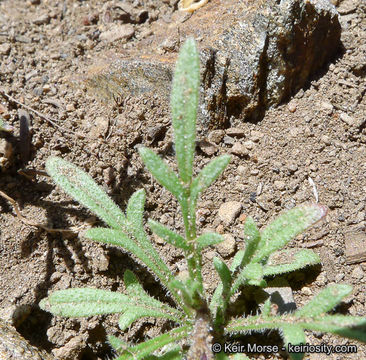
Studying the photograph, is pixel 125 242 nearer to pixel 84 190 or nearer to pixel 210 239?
pixel 84 190

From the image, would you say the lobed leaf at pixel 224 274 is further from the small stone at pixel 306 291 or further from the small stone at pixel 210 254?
the small stone at pixel 306 291

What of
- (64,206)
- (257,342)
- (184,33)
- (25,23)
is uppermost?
(25,23)

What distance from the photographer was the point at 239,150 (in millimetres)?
2516

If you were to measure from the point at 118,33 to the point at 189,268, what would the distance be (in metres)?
1.81

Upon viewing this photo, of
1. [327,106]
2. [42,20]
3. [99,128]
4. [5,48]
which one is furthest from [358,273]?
[42,20]

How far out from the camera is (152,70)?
261cm

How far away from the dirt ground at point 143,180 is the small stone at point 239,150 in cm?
1

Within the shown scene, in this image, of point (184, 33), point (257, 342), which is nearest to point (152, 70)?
point (184, 33)

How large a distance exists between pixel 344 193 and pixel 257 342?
89 cm

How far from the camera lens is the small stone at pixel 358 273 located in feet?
7.06

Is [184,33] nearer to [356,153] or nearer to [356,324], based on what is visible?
[356,153]

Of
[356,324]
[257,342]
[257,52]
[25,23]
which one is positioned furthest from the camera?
[25,23]

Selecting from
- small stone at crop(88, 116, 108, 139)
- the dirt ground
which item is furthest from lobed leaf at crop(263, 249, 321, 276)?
small stone at crop(88, 116, 108, 139)

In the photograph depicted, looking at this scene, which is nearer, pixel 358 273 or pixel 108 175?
pixel 358 273
